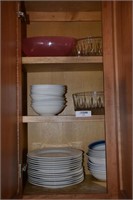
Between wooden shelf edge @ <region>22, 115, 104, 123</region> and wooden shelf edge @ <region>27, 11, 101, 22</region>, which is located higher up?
wooden shelf edge @ <region>27, 11, 101, 22</region>

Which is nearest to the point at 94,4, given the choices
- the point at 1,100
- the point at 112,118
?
the point at 112,118

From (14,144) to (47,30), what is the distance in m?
0.55

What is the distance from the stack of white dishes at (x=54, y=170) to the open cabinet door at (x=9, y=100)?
10 centimetres

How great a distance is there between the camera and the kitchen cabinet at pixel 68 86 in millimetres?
652

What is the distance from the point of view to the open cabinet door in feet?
1.92

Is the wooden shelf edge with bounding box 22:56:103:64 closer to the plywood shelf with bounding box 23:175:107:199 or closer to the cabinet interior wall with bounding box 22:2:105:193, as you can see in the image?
the cabinet interior wall with bounding box 22:2:105:193

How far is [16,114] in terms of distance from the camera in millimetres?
737

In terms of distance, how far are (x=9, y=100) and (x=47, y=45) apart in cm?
28

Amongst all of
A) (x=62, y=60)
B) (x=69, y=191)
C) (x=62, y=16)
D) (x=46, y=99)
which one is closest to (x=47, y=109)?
(x=46, y=99)

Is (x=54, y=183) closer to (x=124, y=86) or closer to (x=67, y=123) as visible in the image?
(x=67, y=123)

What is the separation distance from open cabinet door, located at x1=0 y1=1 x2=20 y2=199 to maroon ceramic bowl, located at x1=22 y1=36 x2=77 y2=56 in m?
0.06

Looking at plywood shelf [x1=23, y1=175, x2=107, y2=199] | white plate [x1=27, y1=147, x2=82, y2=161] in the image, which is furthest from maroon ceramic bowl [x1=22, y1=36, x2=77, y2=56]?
plywood shelf [x1=23, y1=175, x2=107, y2=199]

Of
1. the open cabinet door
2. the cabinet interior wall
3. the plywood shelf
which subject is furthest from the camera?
the cabinet interior wall

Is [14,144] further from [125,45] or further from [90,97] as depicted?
[125,45]
